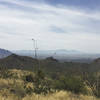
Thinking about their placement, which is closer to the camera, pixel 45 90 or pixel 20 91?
pixel 20 91

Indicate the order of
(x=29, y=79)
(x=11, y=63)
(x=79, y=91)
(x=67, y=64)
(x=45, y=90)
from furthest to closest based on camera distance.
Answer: (x=67, y=64), (x=11, y=63), (x=29, y=79), (x=79, y=91), (x=45, y=90)

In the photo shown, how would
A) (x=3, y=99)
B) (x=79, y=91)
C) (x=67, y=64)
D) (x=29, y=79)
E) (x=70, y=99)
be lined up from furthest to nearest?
(x=67, y=64)
(x=29, y=79)
(x=79, y=91)
(x=70, y=99)
(x=3, y=99)

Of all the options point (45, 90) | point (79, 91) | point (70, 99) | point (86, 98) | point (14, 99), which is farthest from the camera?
point (79, 91)

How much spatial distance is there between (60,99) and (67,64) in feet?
198

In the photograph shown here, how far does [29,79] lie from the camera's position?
15.1 meters

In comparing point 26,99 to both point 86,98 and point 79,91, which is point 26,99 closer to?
point 86,98

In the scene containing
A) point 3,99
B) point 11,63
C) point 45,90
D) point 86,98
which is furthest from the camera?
point 11,63

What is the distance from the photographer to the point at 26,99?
6648 millimetres

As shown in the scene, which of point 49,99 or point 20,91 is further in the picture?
point 20,91

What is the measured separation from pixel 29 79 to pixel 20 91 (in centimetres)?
687

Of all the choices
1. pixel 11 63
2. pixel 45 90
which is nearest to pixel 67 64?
pixel 11 63

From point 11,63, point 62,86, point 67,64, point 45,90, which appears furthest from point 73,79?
point 67,64

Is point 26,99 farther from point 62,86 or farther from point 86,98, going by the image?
point 62,86

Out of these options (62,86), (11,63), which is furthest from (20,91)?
(11,63)
